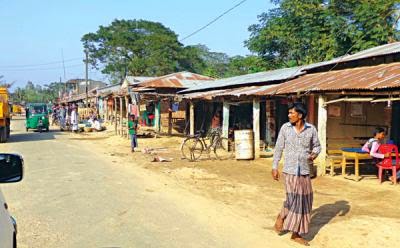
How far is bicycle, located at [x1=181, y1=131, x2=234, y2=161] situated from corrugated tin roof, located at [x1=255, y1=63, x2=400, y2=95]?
296 centimetres

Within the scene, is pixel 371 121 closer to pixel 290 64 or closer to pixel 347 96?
pixel 347 96

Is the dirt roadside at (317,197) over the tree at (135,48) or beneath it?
beneath

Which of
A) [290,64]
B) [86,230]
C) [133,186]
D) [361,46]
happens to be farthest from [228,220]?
[290,64]

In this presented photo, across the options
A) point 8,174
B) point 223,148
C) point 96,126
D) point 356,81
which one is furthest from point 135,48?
point 8,174

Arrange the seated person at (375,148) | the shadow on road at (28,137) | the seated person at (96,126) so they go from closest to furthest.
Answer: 1. the seated person at (375,148)
2. the shadow on road at (28,137)
3. the seated person at (96,126)

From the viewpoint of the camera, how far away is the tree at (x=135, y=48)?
166ft

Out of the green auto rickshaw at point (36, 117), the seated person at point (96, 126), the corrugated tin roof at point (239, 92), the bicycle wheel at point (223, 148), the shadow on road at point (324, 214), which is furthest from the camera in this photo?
the seated person at point (96, 126)

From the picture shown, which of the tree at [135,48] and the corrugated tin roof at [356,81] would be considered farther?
the tree at [135,48]

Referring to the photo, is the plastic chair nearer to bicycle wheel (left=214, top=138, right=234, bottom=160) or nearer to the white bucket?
the white bucket

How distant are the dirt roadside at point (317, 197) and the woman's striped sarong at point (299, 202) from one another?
0.36 metres

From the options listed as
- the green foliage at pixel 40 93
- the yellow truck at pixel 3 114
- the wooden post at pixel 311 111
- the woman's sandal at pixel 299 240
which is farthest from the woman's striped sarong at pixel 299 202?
the green foliage at pixel 40 93

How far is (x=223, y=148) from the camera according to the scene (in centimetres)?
1748

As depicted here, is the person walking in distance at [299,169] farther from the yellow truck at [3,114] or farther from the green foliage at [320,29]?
the yellow truck at [3,114]

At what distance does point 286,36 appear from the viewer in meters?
29.2
